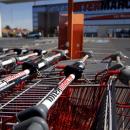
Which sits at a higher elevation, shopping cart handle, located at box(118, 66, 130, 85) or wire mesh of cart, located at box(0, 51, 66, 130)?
shopping cart handle, located at box(118, 66, 130, 85)

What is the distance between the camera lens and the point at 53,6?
82000 millimetres

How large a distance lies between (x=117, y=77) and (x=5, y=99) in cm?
126

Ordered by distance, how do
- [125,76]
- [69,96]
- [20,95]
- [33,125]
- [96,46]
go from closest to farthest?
1. [33,125]
2. [20,95]
3. [125,76]
4. [69,96]
5. [96,46]

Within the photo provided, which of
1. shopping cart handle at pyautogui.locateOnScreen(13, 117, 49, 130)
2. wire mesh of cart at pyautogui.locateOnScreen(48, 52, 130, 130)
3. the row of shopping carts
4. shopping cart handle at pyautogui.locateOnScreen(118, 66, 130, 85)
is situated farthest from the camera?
shopping cart handle at pyautogui.locateOnScreen(118, 66, 130, 85)

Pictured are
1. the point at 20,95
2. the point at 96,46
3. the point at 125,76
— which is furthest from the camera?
the point at 96,46

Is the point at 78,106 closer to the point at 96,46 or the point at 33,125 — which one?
the point at 33,125

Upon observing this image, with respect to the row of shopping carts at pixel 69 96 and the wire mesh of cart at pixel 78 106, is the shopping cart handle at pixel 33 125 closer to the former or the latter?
the row of shopping carts at pixel 69 96

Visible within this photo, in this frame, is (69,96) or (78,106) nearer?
(69,96)

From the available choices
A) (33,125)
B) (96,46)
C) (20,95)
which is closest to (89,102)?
(20,95)

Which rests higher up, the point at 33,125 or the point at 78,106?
the point at 33,125

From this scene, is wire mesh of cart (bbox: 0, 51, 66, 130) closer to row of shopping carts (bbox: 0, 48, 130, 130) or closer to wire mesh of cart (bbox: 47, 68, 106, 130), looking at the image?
row of shopping carts (bbox: 0, 48, 130, 130)

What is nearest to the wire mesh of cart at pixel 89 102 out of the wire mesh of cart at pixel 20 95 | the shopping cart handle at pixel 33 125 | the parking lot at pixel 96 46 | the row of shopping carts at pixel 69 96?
the row of shopping carts at pixel 69 96

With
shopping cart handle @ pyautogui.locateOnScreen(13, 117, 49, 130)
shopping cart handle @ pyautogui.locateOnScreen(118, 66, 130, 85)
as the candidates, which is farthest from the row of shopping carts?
shopping cart handle @ pyautogui.locateOnScreen(13, 117, 49, 130)

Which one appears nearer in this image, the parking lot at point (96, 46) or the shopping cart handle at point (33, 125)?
the shopping cart handle at point (33, 125)
